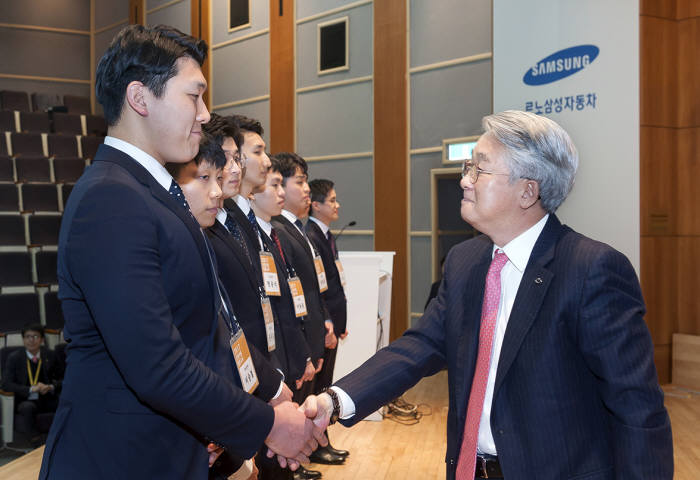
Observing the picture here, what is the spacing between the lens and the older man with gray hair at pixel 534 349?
117cm

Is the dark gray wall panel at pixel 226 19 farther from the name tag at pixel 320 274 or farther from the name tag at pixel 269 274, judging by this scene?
the name tag at pixel 269 274

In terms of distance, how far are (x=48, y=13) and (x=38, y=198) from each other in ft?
16.7

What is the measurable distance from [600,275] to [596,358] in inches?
6.9

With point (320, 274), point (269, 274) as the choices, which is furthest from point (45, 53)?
point (269, 274)

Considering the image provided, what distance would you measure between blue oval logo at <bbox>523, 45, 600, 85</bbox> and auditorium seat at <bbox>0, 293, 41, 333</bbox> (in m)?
5.51

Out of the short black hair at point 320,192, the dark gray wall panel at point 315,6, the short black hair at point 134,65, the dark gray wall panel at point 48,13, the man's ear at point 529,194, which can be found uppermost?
the dark gray wall panel at point 48,13

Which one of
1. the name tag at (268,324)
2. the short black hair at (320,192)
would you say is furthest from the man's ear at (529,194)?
the short black hair at (320,192)

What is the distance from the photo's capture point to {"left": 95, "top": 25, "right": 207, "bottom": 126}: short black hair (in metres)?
1.12

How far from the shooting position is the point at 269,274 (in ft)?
8.18

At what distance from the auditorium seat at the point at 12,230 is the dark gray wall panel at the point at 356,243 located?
149 inches

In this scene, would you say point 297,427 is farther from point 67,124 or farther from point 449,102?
point 67,124

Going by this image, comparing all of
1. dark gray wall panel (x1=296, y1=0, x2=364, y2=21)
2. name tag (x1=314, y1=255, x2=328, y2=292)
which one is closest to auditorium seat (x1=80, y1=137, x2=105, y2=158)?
dark gray wall panel (x1=296, y1=0, x2=364, y2=21)

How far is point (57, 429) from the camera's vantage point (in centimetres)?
101

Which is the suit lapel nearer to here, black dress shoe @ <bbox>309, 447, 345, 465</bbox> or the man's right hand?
the man's right hand
